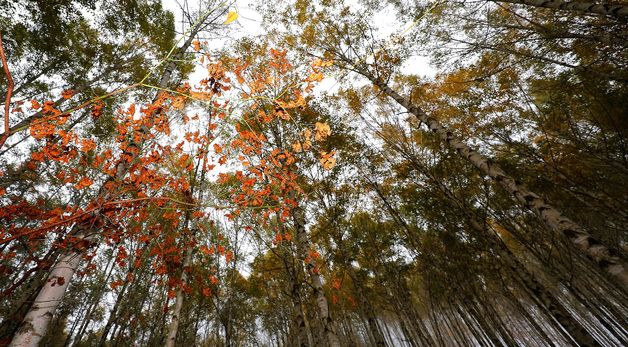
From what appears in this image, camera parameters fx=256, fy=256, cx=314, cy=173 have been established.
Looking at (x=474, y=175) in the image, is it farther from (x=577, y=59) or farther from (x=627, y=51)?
(x=627, y=51)

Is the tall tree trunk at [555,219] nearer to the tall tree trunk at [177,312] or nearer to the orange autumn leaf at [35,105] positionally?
the tall tree trunk at [177,312]

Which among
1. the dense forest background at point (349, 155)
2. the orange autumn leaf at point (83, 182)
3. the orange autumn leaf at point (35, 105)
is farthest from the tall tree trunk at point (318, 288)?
the orange autumn leaf at point (35, 105)

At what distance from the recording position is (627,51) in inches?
214

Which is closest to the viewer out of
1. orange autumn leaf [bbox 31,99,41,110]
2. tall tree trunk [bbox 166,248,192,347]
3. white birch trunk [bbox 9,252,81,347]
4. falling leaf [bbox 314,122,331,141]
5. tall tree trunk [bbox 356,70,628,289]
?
tall tree trunk [bbox 356,70,628,289]

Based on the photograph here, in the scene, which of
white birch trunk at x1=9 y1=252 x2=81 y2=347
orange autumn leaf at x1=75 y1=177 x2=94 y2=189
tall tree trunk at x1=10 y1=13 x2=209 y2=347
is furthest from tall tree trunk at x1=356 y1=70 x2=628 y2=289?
orange autumn leaf at x1=75 y1=177 x2=94 y2=189

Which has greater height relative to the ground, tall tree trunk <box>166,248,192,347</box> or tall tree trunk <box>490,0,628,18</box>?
tall tree trunk <box>490,0,628,18</box>

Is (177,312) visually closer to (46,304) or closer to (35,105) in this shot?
(46,304)

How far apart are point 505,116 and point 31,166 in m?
15.4

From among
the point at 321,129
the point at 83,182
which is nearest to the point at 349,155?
the point at 321,129

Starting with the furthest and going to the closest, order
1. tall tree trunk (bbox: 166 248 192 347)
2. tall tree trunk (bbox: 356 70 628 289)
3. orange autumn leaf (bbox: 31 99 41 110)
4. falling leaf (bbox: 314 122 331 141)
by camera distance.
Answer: orange autumn leaf (bbox: 31 99 41 110) < tall tree trunk (bbox: 166 248 192 347) < falling leaf (bbox: 314 122 331 141) < tall tree trunk (bbox: 356 70 628 289)

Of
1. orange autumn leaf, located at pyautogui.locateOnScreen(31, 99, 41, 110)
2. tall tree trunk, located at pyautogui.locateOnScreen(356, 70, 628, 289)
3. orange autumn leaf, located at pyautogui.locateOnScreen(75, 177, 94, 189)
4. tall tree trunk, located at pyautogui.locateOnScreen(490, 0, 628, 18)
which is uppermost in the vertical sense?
orange autumn leaf, located at pyautogui.locateOnScreen(31, 99, 41, 110)

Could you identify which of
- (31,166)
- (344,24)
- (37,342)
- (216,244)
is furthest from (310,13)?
(31,166)

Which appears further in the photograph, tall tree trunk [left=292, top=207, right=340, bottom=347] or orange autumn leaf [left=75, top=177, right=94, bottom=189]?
orange autumn leaf [left=75, top=177, right=94, bottom=189]

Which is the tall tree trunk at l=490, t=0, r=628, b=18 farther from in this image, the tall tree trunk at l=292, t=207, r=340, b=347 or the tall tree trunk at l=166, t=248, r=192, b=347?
the tall tree trunk at l=166, t=248, r=192, b=347
